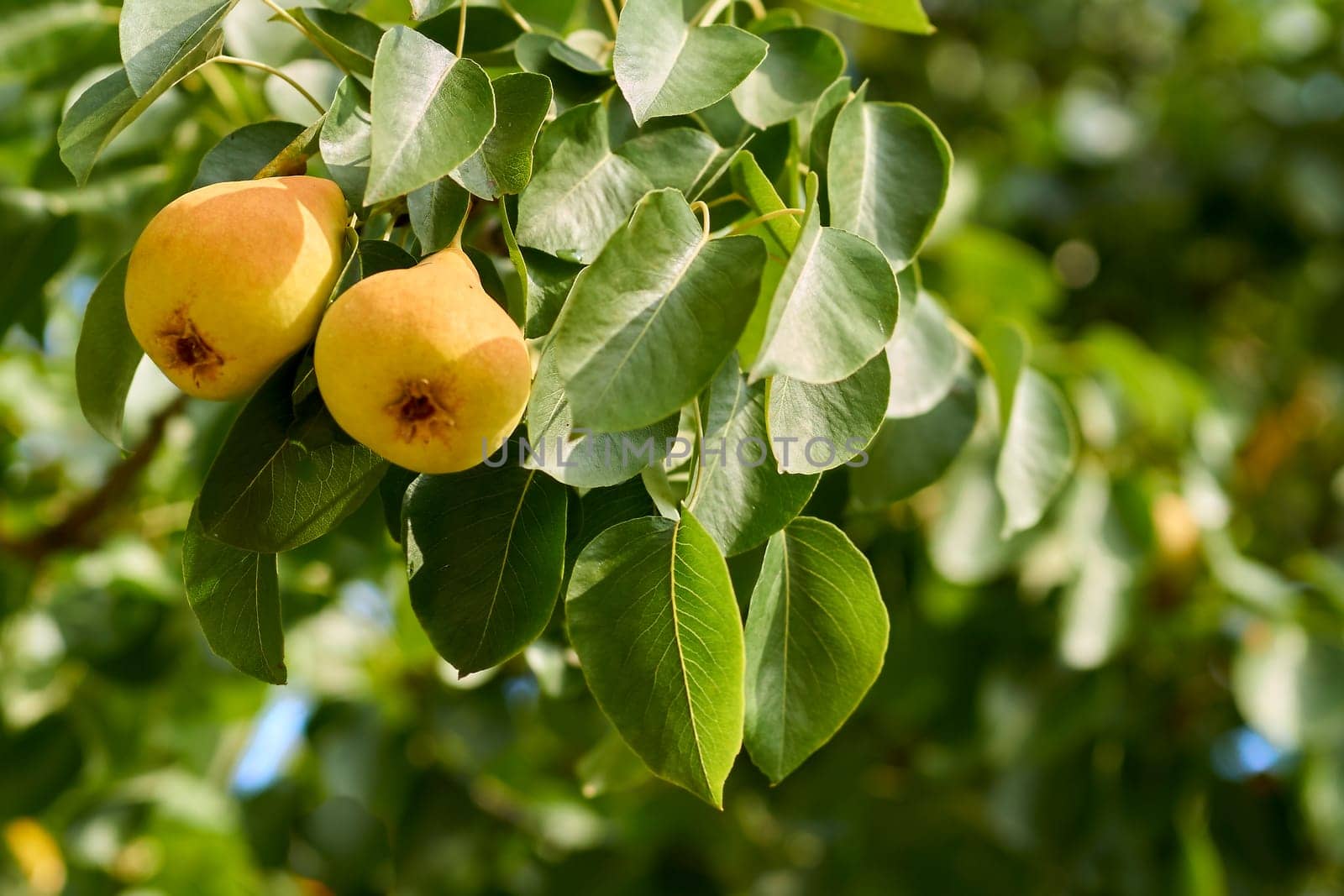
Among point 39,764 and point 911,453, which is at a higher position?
point 911,453

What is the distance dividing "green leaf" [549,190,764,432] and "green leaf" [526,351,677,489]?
1.0 inches

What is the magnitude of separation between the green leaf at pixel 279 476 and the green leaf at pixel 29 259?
22.1 inches

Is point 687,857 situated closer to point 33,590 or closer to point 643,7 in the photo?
point 33,590

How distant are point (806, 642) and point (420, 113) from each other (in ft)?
1.23

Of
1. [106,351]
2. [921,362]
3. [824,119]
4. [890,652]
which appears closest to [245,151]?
[106,351]

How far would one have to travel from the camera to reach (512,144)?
670mm

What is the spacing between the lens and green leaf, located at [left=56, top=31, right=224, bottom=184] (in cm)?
63

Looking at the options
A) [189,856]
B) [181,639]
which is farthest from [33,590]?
[189,856]

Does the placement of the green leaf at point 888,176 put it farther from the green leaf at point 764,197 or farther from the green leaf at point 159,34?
the green leaf at point 159,34

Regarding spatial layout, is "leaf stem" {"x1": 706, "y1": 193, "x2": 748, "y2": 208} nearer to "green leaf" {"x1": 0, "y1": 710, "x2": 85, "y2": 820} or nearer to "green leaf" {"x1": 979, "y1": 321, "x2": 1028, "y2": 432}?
"green leaf" {"x1": 979, "y1": 321, "x2": 1028, "y2": 432}

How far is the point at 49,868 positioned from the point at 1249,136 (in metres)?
2.53

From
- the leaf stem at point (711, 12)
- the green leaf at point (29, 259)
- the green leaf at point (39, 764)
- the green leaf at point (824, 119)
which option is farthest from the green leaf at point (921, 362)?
the green leaf at point (39, 764)

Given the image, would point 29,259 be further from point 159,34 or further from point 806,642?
point 806,642

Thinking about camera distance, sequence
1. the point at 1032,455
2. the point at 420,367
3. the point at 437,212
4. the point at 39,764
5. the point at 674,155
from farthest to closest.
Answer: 1. the point at 39,764
2. the point at 1032,455
3. the point at 674,155
4. the point at 437,212
5. the point at 420,367
